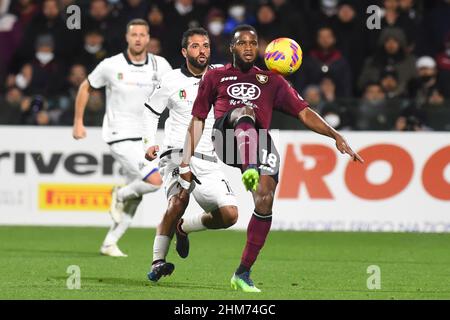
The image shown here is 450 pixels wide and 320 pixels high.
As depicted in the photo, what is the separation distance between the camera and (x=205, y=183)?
10734 mm

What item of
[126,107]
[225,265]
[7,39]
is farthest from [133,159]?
[7,39]

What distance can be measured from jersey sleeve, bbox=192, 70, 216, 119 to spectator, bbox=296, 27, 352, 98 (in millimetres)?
7623

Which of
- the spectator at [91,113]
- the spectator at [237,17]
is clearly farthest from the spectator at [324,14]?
the spectator at [91,113]

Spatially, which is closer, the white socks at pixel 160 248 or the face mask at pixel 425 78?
the white socks at pixel 160 248

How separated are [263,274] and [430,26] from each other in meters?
8.07

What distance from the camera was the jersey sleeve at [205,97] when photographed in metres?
9.91

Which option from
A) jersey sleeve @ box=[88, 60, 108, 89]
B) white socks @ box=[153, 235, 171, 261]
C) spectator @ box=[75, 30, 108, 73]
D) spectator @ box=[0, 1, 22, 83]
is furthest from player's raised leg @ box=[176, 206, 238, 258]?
spectator @ box=[0, 1, 22, 83]

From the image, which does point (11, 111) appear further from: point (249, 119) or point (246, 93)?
point (249, 119)

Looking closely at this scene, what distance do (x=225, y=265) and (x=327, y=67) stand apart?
594 centimetres

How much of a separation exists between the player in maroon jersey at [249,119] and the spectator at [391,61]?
7780 millimetres

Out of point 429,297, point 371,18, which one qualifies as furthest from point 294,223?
point 429,297

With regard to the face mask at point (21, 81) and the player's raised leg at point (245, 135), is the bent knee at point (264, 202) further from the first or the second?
the face mask at point (21, 81)

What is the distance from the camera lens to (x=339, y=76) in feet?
57.6
